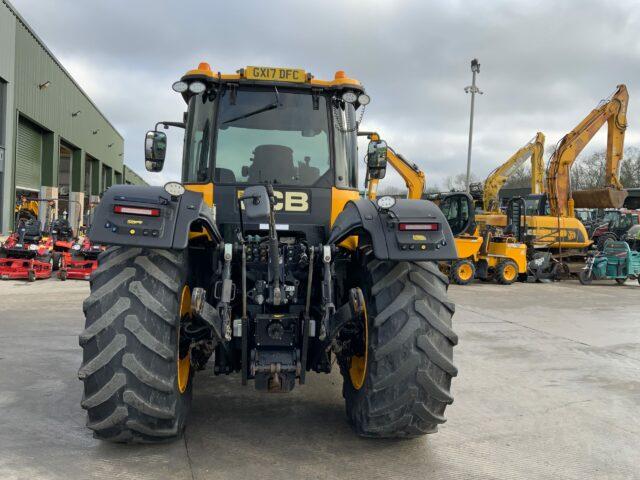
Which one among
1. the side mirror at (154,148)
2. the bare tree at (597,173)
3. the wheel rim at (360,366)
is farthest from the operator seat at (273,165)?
the bare tree at (597,173)

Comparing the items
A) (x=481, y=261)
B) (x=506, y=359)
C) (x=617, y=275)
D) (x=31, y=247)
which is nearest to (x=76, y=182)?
(x=31, y=247)

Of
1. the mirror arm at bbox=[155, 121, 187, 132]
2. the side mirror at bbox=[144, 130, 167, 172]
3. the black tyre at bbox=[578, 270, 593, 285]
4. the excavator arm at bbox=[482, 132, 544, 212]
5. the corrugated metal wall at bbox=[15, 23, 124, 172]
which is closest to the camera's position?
the side mirror at bbox=[144, 130, 167, 172]

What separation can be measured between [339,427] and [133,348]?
171 cm

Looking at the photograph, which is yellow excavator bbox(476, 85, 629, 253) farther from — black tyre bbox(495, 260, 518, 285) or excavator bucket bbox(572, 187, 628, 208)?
black tyre bbox(495, 260, 518, 285)

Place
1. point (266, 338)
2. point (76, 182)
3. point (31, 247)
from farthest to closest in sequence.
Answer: point (76, 182), point (31, 247), point (266, 338)

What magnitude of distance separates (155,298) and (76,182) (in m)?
29.8

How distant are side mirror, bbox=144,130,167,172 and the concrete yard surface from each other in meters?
2.07

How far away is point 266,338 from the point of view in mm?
3654

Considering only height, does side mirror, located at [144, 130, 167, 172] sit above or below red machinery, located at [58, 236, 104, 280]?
above

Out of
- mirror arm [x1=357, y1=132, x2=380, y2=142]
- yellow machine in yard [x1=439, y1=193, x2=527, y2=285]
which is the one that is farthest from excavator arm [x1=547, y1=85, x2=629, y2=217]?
mirror arm [x1=357, y1=132, x2=380, y2=142]

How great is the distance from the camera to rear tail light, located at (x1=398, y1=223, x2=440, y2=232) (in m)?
3.47

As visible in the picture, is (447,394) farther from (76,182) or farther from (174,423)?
(76,182)

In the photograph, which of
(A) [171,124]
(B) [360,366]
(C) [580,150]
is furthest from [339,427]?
(C) [580,150]

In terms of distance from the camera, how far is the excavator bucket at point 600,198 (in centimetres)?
1766
